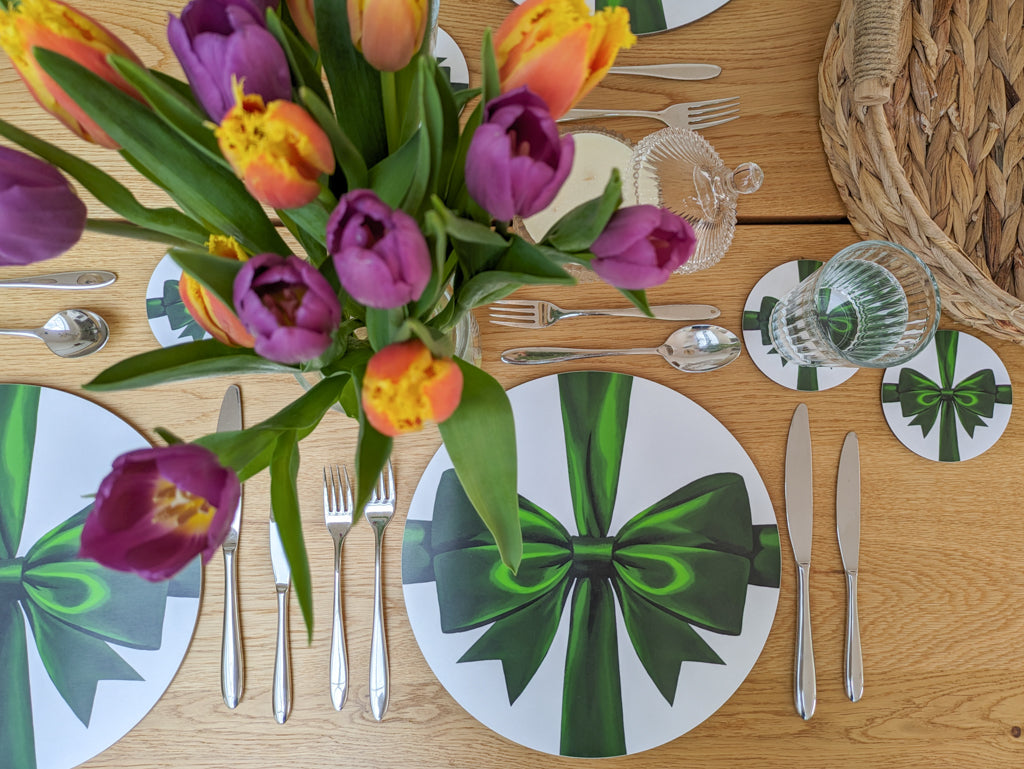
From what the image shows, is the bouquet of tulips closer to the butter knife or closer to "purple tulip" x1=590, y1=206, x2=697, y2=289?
"purple tulip" x1=590, y1=206, x2=697, y2=289

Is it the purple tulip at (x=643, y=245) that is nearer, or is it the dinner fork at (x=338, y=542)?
the purple tulip at (x=643, y=245)

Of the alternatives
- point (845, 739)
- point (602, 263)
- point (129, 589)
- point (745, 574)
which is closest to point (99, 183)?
point (602, 263)

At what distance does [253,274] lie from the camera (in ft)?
0.86

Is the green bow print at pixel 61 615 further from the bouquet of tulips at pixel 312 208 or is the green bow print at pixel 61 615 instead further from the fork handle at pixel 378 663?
the bouquet of tulips at pixel 312 208

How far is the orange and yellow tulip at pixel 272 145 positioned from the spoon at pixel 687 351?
366 millimetres

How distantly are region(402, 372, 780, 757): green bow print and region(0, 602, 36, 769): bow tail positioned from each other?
0.35 meters

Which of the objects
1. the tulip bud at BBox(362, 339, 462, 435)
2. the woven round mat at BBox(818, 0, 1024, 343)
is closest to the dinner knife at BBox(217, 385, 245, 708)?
the tulip bud at BBox(362, 339, 462, 435)

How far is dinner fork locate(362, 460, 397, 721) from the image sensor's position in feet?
1.95

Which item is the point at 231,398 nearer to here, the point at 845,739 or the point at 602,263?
the point at 602,263

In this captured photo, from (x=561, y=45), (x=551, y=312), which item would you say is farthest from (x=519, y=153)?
(x=551, y=312)

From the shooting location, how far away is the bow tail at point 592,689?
59 cm

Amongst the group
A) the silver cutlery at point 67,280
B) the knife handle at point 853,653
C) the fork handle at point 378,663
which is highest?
the silver cutlery at point 67,280

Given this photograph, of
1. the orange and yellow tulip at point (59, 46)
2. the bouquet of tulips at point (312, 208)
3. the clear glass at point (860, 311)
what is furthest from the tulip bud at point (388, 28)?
the clear glass at point (860, 311)

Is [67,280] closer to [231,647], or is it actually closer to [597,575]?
[231,647]
